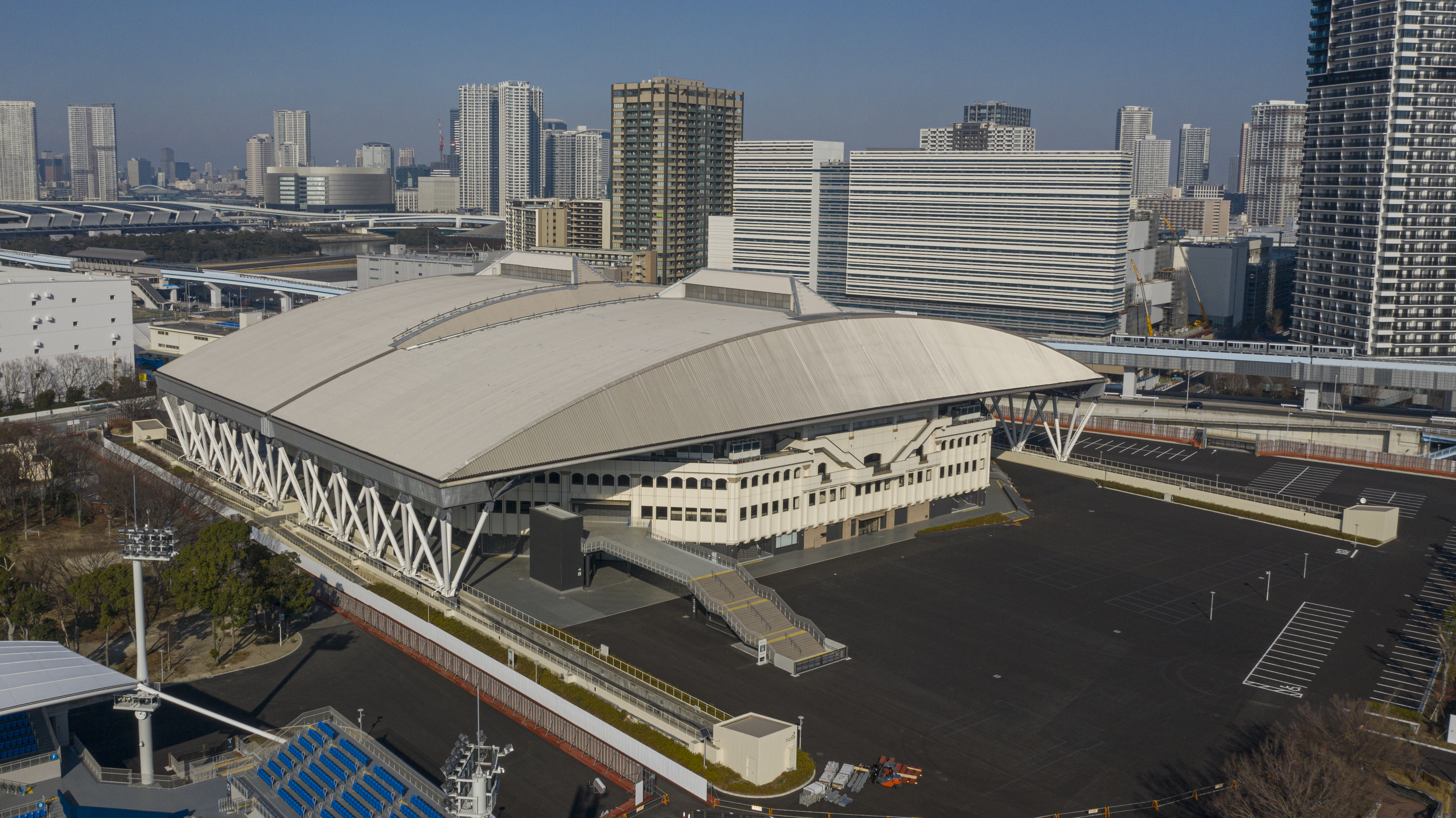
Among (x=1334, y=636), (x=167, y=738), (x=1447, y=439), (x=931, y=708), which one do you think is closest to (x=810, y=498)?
(x=931, y=708)

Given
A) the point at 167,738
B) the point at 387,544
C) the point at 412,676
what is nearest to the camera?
the point at 167,738

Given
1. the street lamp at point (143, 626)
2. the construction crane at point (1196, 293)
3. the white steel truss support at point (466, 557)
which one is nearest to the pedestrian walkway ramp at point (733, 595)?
the white steel truss support at point (466, 557)

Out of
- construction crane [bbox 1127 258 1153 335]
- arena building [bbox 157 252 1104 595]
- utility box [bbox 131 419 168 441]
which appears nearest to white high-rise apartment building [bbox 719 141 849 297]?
construction crane [bbox 1127 258 1153 335]

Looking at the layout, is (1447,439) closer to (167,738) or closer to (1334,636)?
(1334,636)

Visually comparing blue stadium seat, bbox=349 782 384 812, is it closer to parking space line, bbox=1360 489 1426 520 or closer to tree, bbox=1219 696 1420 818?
tree, bbox=1219 696 1420 818

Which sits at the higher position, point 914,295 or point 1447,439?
point 914,295
